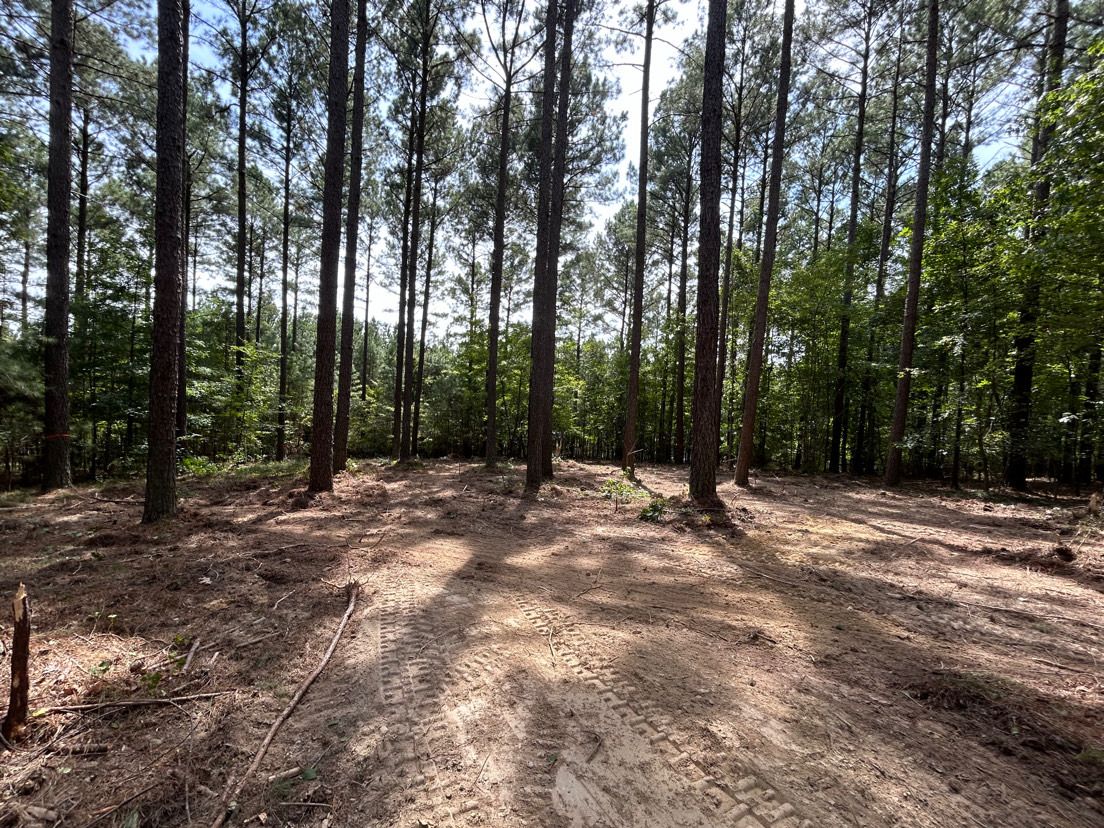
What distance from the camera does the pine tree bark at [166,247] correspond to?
561 centimetres

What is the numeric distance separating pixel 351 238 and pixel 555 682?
1103 cm

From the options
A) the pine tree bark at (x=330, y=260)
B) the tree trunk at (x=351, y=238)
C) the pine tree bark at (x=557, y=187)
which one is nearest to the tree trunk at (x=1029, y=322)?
the pine tree bark at (x=557, y=187)

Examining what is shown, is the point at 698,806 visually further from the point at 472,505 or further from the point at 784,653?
the point at 472,505

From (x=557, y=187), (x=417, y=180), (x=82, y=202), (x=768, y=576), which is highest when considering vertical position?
(x=417, y=180)

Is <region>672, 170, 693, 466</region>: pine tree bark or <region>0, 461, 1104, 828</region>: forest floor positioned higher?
<region>672, 170, 693, 466</region>: pine tree bark

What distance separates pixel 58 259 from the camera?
27.5 feet

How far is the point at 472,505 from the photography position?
827 cm

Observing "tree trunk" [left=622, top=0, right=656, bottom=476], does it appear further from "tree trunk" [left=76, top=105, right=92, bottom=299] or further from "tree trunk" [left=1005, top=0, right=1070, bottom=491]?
"tree trunk" [left=76, top=105, right=92, bottom=299]

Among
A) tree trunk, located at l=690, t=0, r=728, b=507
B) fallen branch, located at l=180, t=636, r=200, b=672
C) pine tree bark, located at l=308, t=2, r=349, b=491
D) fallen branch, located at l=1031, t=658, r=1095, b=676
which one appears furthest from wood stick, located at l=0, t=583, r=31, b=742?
tree trunk, located at l=690, t=0, r=728, b=507

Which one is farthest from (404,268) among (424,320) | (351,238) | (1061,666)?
(1061,666)

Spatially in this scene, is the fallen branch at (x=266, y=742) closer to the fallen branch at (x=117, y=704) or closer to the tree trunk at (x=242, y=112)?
the fallen branch at (x=117, y=704)

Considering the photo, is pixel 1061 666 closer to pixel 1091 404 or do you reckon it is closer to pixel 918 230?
pixel 1091 404

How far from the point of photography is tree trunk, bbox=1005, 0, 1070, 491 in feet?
32.7

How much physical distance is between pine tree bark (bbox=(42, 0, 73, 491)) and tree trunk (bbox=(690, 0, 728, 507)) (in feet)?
38.9
